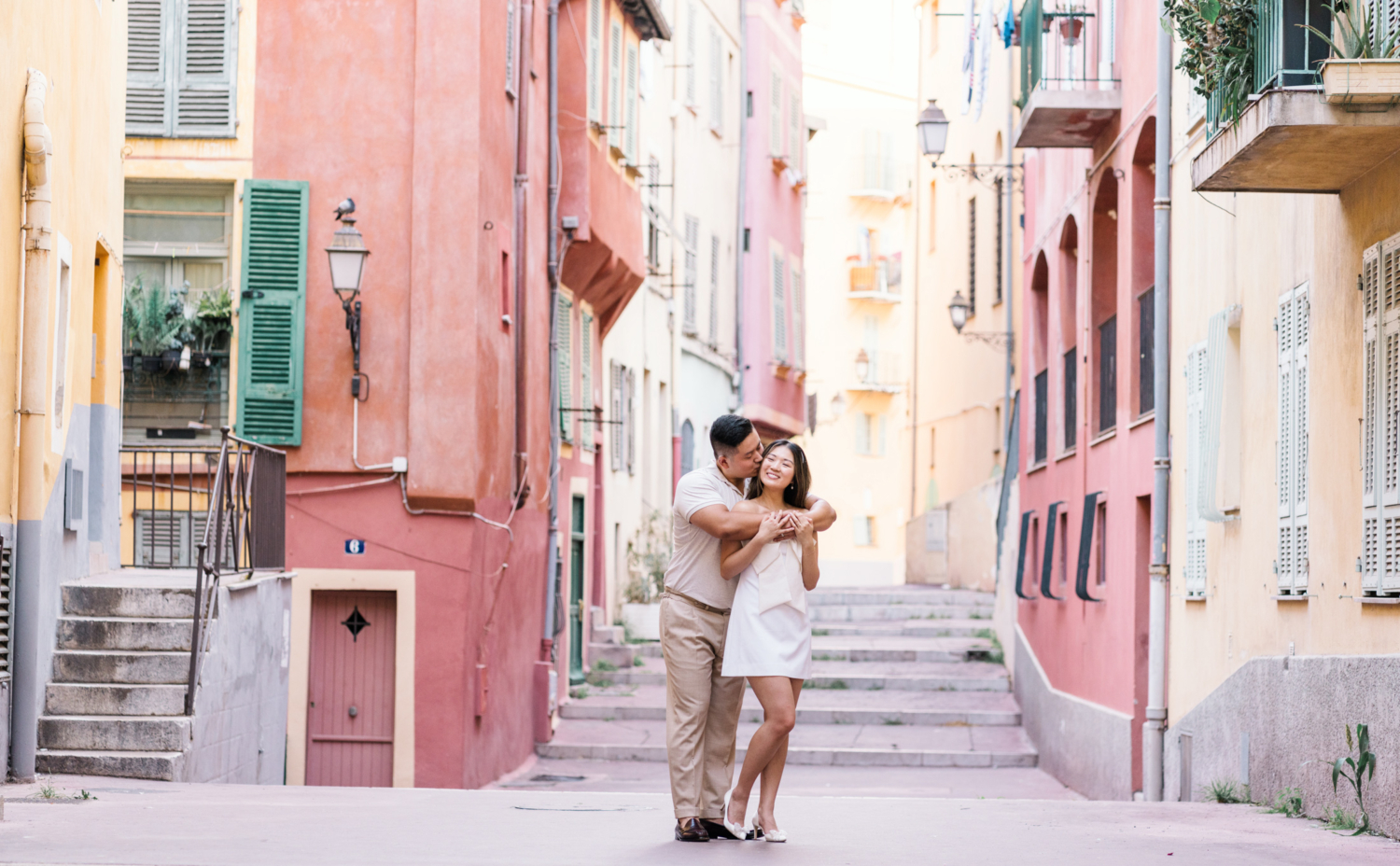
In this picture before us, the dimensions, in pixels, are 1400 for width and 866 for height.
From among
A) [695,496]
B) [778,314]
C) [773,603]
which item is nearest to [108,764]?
[695,496]

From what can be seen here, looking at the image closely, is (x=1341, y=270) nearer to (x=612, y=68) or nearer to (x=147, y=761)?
(x=147, y=761)

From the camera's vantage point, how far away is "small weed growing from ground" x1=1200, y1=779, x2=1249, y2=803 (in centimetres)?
1220

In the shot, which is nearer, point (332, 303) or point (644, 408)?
point (332, 303)

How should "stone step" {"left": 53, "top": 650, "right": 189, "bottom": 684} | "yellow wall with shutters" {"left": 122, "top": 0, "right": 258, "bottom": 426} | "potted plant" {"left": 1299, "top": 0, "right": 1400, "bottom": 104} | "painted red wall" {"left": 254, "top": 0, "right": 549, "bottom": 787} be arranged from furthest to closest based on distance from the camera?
"yellow wall with shutters" {"left": 122, "top": 0, "right": 258, "bottom": 426}
"painted red wall" {"left": 254, "top": 0, "right": 549, "bottom": 787}
"stone step" {"left": 53, "top": 650, "right": 189, "bottom": 684}
"potted plant" {"left": 1299, "top": 0, "right": 1400, "bottom": 104}

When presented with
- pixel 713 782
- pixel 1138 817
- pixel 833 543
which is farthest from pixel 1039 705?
pixel 833 543

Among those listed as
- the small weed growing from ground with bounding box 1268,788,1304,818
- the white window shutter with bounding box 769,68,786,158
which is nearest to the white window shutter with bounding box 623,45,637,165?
the white window shutter with bounding box 769,68,786,158

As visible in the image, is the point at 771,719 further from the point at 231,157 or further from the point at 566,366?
the point at 566,366

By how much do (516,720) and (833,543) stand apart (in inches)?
1631

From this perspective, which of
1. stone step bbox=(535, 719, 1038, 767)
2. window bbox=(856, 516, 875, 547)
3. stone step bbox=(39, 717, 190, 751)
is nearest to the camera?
stone step bbox=(39, 717, 190, 751)

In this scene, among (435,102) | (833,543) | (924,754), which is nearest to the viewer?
(435,102)

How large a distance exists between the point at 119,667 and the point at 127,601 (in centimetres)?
60

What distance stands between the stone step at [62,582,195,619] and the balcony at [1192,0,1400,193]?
7.38 metres

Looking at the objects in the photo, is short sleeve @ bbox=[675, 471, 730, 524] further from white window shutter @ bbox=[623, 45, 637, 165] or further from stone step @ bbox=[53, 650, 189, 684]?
white window shutter @ bbox=[623, 45, 637, 165]

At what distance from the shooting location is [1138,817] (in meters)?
10.4
